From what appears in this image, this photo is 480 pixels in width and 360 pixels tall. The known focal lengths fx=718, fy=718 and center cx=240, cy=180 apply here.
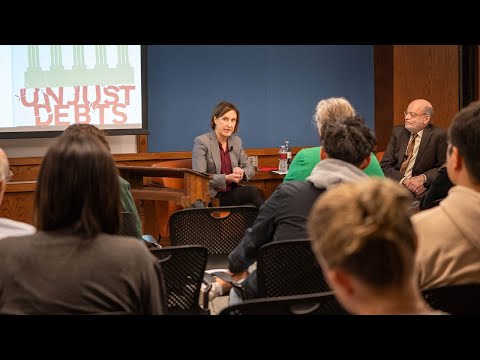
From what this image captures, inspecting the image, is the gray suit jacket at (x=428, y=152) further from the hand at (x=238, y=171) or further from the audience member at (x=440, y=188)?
the audience member at (x=440, y=188)

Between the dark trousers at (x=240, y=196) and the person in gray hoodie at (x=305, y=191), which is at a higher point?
the person in gray hoodie at (x=305, y=191)

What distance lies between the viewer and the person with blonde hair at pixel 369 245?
1217 millimetres

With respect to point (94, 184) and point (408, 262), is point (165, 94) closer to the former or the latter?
point (94, 184)

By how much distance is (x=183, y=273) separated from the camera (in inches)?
107

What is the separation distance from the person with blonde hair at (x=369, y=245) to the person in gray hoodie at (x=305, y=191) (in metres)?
1.51

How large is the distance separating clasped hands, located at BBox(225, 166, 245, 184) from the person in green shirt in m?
2.06

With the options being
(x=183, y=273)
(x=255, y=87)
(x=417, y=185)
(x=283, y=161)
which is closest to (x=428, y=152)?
(x=417, y=185)

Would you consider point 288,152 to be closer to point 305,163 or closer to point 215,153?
point 215,153

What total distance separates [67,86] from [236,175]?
→ 1772mm

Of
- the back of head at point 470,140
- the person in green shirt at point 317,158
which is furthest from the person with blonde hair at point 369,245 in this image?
the person in green shirt at point 317,158

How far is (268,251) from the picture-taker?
261 centimetres

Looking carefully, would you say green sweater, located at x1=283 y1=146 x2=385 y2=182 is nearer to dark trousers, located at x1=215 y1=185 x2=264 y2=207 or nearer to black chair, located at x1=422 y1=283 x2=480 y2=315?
black chair, located at x1=422 y1=283 x2=480 y2=315
